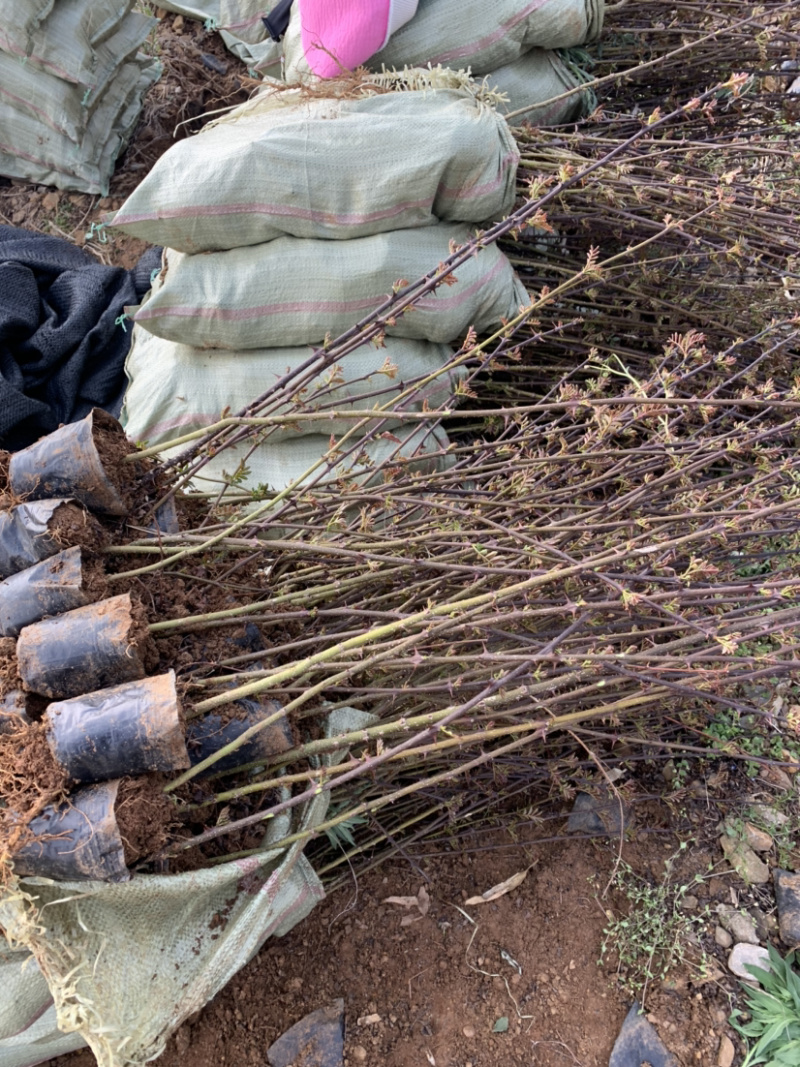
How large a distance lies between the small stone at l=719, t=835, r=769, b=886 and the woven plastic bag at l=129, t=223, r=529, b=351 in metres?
1.68

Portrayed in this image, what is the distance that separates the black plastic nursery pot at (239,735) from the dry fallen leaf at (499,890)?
0.97 metres

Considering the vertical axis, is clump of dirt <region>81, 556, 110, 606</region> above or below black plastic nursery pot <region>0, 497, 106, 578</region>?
below

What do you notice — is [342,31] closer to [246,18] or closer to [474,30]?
[474,30]

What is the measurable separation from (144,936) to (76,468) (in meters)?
0.86

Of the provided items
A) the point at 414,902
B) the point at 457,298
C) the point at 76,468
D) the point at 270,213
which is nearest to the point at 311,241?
the point at 270,213

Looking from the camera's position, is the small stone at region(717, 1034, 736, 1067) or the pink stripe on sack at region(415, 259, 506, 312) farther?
the pink stripe on sack at region(415, 259, 506, 312)

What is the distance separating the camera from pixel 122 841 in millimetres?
1111

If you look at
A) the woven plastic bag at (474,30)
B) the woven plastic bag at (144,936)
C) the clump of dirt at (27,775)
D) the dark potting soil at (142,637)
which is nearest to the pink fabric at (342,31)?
the woven plastic bag at (474,30)

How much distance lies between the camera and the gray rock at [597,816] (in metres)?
2.03

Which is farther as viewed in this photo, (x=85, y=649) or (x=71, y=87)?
(x=71, y=87)

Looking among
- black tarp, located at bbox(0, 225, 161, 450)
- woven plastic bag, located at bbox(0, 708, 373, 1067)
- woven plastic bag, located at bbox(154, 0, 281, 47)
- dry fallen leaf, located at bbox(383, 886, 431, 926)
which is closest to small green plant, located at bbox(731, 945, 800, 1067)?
dry fallen leaf, located at bbox(383, 886, 431, 926)

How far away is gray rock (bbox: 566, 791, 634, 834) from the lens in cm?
203

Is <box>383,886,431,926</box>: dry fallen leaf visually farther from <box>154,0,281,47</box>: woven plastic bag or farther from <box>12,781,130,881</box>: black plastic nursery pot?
<box>154,0,281,47</box>: woven plastic bag

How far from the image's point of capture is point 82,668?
3.95ft
